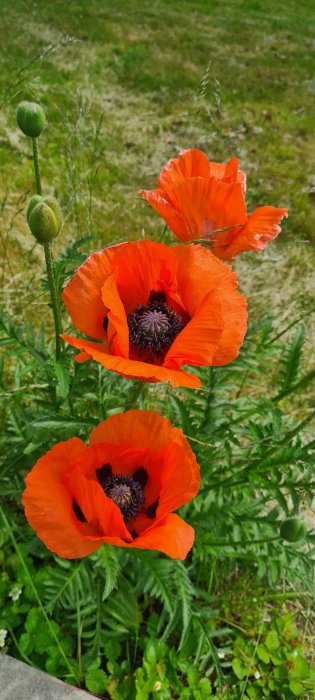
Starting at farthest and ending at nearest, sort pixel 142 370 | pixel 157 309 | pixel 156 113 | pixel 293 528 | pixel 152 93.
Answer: pixel 152 93
pixel 156 113
pixel 293 528
pixel 157 309
pixel 142 370

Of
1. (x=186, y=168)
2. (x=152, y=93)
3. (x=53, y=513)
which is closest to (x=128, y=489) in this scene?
(x=53, y=513)

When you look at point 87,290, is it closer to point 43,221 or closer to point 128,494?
point 43,221

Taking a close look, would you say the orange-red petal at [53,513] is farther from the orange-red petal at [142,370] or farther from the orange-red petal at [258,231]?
the orange-red petal at [258,231]

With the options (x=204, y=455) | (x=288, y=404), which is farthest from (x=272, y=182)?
(x=204, y=455)

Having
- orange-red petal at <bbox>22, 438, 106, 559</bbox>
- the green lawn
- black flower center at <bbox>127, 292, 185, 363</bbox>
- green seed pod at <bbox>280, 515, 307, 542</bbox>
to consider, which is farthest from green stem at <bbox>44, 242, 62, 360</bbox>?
the green lawn

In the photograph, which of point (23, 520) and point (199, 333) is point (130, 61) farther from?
point (199, 333)

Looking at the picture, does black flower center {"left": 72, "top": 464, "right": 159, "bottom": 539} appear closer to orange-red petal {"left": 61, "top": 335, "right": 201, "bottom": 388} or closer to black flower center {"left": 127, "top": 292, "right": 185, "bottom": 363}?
black flower center {"left": 127, "top": 292, "right": 185, "bottom": 363}
